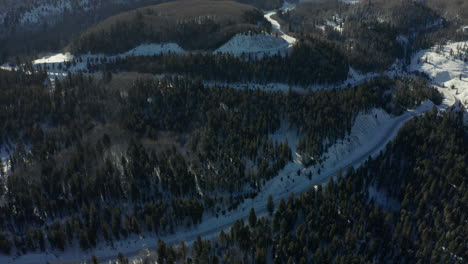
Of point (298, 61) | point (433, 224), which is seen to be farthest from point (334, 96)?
point (433, 224)

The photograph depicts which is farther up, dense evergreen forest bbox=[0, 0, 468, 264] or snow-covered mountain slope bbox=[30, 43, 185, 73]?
snow-covered mountain slope bbox=[30, 43, 185, 73]

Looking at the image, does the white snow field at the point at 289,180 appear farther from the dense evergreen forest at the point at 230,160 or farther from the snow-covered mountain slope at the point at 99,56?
the snow-covered mountain slope at the point at 99,56

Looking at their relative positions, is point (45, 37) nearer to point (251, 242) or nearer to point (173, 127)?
point (173, 127)

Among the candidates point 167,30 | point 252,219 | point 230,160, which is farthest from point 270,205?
point 167,30

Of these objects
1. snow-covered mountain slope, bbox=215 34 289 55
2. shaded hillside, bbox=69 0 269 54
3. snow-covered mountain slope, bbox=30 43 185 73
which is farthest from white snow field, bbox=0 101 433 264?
→ snow-covered mountain slope, bbox=30 43 185 73

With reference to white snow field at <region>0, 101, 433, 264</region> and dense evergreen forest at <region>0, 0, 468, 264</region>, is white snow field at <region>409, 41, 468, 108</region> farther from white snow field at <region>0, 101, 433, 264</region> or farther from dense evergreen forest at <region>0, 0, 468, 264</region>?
white snow field at <region>0, 101, 433, 264</region>

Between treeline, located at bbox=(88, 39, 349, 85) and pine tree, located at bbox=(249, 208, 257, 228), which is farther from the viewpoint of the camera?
treeline, located at bbox=(88, 39, 349, 85)
